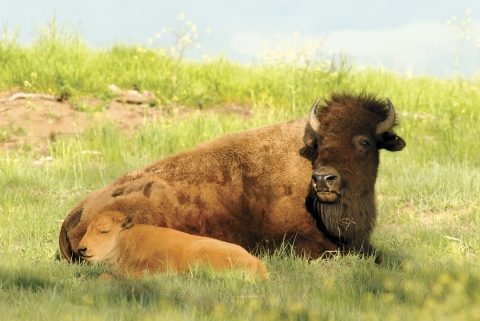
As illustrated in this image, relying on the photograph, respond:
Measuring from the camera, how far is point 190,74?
17.0 m

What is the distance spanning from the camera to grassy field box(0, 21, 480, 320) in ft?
15.0

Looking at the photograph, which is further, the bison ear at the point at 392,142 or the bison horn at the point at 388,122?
the bison ear at the point at 392,142

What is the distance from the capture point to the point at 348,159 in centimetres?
626

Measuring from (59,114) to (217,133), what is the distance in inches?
157

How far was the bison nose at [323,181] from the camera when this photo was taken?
19.6 ft

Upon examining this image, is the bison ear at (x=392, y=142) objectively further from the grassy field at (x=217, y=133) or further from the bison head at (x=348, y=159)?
the grassy field at (x=217, y=133)

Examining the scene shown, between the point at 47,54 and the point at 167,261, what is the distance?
11.8 meters

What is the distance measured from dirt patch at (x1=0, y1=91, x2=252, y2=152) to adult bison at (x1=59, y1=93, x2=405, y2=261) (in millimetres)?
7113

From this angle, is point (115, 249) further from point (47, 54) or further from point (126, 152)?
point (47, 54)

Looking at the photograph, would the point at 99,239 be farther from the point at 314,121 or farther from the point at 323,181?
the point at 314,121

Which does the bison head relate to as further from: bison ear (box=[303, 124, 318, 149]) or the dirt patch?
the dirt patch

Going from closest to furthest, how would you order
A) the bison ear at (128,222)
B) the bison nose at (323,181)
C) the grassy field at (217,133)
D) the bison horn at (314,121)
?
1. the grassy field at (217,133)
2. the bison ear at (128,222)
3. the bison nose at (323,181)
4. the bison horn at (314,121)

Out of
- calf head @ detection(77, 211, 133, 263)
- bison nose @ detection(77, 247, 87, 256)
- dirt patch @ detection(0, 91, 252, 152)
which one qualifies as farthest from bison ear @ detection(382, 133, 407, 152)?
dirt patch @ detection(0, 91, 252, 152)

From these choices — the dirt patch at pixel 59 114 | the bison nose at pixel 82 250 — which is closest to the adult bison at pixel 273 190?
the bison nose at pixel 82 250
